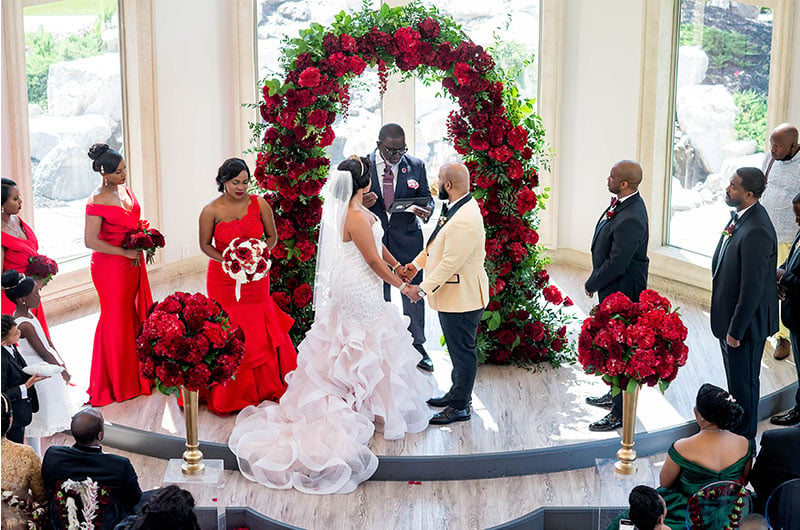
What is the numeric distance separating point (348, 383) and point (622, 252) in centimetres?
193

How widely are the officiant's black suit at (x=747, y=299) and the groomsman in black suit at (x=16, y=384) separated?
3.94 meters

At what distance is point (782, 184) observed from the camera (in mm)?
7398

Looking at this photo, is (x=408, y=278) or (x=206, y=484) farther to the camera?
(x=408, y=278)

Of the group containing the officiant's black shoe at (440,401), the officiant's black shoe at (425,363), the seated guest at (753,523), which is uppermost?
the seated guest at (753,523)

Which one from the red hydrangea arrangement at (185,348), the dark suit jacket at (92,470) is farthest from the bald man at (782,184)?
the dark suit jacket at (92,470)

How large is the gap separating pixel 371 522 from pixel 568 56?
6.47 metres

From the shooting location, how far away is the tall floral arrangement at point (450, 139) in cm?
702

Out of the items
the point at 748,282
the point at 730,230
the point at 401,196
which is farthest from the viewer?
the point at 401,196

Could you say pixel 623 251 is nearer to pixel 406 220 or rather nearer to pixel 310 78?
pixel 406 220

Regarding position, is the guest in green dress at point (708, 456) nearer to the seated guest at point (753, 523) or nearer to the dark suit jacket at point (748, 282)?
the seated guest at point (753, 523)

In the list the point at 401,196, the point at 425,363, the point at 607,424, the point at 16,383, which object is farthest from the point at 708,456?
the point at 16,383

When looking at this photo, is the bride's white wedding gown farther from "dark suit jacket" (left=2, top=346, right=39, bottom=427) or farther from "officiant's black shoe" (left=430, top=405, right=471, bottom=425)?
"dark suit jacket" (left=2, top=346, right=39, bottom=427)

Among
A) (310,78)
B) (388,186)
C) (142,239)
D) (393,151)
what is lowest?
(142,239)

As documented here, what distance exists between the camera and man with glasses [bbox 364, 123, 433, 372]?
7.28 meters
